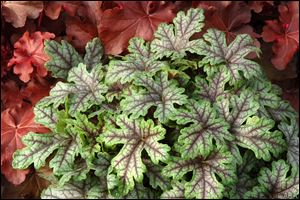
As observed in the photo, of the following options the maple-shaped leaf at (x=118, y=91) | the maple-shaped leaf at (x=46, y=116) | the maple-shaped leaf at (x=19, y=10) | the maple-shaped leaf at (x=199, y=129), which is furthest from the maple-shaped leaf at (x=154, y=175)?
the maple-shaped leaf at (x=19, y=10)

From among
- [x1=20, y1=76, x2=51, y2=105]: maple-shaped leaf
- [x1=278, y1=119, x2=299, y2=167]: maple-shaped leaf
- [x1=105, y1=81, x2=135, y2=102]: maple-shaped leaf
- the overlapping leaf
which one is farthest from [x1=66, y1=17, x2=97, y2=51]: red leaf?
[x1=278, y1=119, x2=299, y2=167]: maple-shaped leaf

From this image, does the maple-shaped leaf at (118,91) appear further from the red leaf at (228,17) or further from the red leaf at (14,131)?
the red leaf at (228,17)

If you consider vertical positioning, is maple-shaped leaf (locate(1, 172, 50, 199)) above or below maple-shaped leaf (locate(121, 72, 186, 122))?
below

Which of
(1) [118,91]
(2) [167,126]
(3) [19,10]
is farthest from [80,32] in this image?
(2) [167,126]

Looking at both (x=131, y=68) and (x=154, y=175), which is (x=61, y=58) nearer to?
(x=131, y=68)

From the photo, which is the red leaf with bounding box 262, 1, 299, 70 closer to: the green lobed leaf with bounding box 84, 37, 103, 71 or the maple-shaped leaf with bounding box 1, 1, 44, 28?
the green lobed leaf with bounding box 84, 37, 103, 71

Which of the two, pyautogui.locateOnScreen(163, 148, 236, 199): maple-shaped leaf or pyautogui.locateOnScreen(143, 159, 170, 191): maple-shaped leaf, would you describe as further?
pyautogui.locateOnScreen(143, 159, 170, 191): maple-shaped leaf

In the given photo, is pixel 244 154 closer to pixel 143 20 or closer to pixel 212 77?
pixel 212 77
